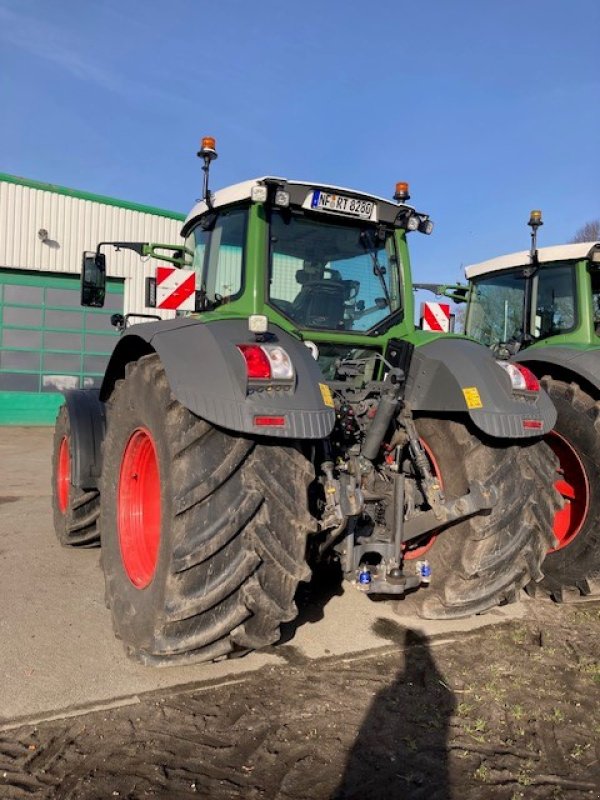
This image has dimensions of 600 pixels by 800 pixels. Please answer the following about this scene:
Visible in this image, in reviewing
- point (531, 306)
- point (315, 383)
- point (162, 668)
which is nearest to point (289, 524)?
point (315, 383)

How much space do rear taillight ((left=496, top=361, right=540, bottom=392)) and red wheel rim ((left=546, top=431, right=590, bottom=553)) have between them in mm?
1223

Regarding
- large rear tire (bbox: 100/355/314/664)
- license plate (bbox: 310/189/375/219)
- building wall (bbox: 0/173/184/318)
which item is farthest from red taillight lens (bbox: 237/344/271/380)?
building wall (bbox: 0/173/184/318)

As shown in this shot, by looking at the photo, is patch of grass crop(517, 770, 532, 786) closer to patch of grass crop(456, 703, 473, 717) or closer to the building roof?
patch of grass crop(456, 703, 473, 717)

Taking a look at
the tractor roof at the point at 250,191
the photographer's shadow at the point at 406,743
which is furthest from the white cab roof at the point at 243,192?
the photographer's shadow at the point at 406,743

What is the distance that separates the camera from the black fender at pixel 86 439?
4727 mm

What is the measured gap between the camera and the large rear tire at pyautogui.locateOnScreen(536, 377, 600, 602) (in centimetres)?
441

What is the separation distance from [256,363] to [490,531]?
1526 mm

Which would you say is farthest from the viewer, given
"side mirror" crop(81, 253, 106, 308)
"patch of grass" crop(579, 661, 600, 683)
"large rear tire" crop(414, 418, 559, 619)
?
"side mirror" crop(81, 253, 106, 308)

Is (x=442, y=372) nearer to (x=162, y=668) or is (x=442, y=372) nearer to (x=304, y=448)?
(x=304, y=448)

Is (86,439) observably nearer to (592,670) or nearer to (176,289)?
(176,289)

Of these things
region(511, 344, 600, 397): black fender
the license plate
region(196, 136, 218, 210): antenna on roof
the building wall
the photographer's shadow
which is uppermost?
the building wall

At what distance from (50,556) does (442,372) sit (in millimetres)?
3338

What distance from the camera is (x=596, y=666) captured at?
3381 mm

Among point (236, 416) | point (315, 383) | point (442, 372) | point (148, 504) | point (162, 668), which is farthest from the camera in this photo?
point (148, 504)
